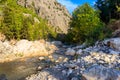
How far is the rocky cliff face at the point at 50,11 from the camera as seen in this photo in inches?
5354

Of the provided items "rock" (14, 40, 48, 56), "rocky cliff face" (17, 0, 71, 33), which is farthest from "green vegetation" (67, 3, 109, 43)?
"rocky cliff face" (17, 0, 71, 33)

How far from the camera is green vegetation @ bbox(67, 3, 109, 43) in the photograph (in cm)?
7169

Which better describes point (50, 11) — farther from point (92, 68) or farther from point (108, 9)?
point (92, 68)

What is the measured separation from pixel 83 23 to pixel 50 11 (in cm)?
7113

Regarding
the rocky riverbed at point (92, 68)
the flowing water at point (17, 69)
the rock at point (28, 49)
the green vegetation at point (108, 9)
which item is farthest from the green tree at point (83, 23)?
the flowing water at point (17, 69)

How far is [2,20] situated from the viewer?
61406mm

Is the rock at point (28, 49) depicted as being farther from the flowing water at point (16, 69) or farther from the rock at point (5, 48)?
the flowing water at point (16, 69)

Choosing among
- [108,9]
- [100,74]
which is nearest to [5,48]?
[100,74]

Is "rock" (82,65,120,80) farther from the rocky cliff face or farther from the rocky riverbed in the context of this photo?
the rocky cliff face

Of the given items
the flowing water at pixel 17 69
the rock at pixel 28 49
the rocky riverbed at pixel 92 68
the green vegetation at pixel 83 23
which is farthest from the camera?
the green vegetation at pixel 83 23

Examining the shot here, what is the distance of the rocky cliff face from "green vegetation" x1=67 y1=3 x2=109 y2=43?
182 feet

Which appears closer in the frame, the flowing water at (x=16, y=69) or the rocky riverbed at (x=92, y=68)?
the rocky riverbed at (x=92, y=68)

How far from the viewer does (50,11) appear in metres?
143

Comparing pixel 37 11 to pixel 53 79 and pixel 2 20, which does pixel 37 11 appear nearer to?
pixel 2 20
